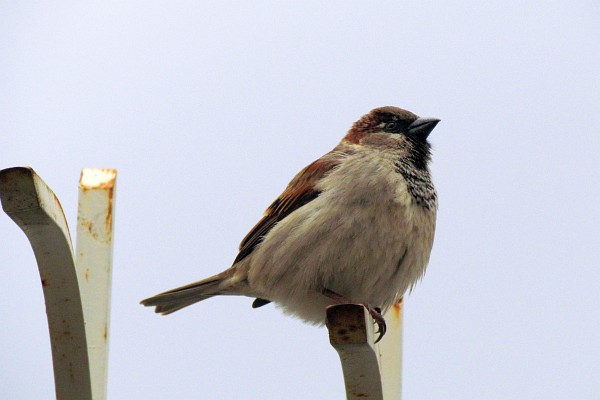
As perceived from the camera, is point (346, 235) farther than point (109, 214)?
Yes

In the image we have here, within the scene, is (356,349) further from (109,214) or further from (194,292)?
(194,292)

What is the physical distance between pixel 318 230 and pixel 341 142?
103 centimetres

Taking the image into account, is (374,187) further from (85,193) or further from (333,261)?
(85,193)

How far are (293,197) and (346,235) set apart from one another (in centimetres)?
52

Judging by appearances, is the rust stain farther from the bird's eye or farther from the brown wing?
the bird's eye

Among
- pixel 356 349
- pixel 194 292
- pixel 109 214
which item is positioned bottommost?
pixel 194 292

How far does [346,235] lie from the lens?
323 centimetres

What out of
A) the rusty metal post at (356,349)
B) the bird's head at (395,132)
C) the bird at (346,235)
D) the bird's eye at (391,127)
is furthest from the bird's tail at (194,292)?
the rusty metal post at (356,349)

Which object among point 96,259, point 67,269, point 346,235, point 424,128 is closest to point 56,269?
point 67,269

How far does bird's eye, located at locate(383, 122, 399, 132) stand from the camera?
401cm

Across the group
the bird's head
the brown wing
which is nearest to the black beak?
the bird's head

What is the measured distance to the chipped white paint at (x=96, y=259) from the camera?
1911 millimetres

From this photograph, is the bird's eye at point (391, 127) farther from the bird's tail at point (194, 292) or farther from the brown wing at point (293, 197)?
the bird's tail at point (194, 292)

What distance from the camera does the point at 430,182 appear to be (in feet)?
12.0
